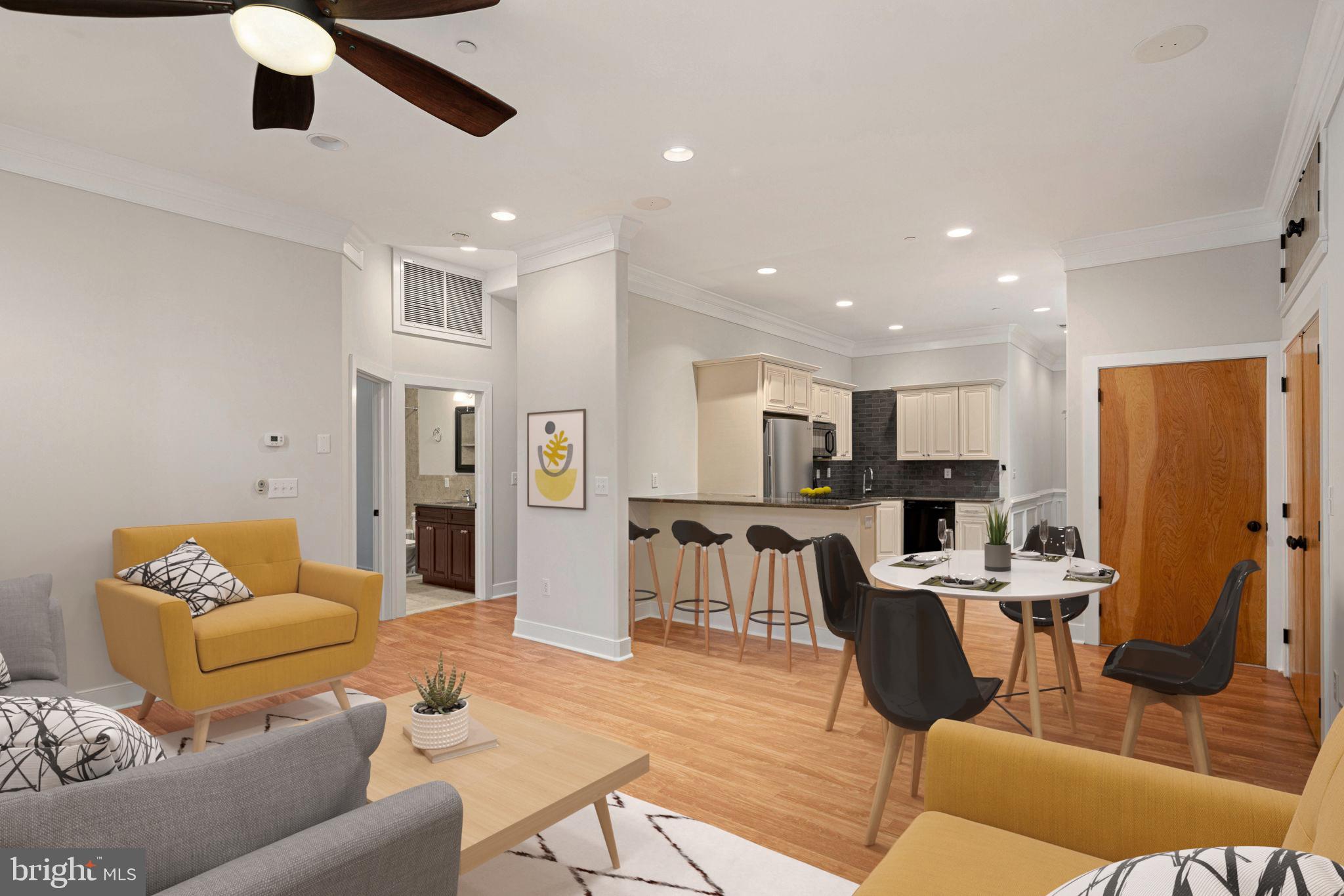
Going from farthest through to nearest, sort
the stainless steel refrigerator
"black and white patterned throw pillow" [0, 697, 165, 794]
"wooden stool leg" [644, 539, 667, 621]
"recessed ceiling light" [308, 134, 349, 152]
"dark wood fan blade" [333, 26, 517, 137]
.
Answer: the stainless steel refrigerator → "wooden stool leg" [644, 539, 667, 621] → "recessed ceiling light" [308, 134, 349, 152] → "dark wood fan blade" [333, 26, 517, 137] → "black and white patterned throw pillow" [0, 697, 165, 794]

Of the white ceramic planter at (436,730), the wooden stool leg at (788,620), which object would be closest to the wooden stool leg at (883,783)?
the white ceramic planter at (436,730)

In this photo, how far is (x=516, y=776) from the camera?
2051 millimetres

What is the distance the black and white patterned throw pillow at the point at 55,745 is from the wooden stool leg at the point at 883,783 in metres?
2.02

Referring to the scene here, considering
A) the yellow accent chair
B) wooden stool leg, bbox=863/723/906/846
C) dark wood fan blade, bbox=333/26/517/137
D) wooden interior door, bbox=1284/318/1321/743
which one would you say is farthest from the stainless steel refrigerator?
the yellow accent chair

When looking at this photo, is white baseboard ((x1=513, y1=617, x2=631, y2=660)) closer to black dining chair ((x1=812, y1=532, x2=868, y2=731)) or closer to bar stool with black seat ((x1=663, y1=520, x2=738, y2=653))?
bar stool with black seat ((x1=663, y1=520, x2=738, y2=653))

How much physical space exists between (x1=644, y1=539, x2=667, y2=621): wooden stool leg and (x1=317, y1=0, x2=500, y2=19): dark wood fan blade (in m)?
3.94

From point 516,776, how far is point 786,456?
5.00m

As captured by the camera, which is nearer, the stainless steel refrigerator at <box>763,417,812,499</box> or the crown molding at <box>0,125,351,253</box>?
the crown molding at <box>0,125,351,253</box>

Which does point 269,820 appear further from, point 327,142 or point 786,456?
point 786,456

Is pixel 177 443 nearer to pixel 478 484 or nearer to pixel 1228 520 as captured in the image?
pixel 478 484

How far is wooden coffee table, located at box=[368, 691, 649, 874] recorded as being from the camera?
1798 millimetres

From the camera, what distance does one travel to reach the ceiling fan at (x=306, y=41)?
5.95 feet

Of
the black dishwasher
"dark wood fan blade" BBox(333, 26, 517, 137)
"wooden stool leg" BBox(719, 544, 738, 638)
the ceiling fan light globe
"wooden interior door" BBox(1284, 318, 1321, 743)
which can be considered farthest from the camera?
the black dishwasher

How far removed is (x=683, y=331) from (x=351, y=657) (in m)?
3.92
